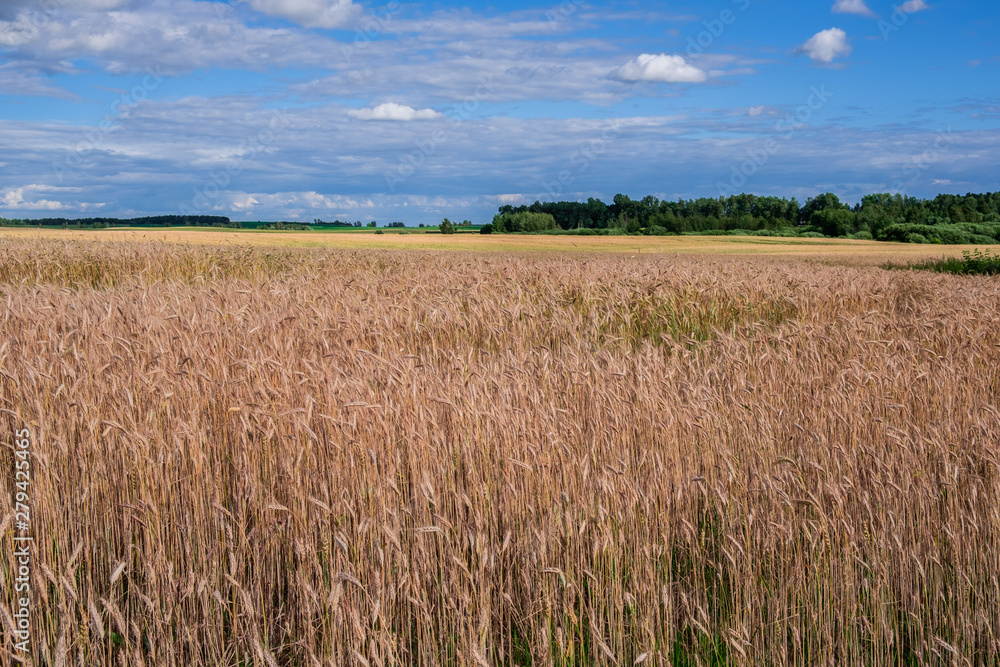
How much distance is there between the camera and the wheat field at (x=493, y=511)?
2.24 meters

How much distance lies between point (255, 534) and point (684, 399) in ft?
9.27

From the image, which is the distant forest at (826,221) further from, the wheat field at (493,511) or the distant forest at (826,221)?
the wheat field at (493,511)

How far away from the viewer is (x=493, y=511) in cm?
269

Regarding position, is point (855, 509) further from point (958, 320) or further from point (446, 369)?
point (958, 320)

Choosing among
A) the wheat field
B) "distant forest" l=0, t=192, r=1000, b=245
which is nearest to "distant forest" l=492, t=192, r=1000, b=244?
"distant forest" l=0, t=192, r=1000, b=245

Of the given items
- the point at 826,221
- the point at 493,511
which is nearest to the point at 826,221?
the point at 826,221

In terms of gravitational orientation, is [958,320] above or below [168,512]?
above

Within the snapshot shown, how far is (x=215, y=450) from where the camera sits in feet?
10.8

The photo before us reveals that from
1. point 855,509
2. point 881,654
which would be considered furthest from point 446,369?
point 881,654

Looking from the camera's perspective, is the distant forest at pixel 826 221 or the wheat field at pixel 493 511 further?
the distant forest at pixel 826 221

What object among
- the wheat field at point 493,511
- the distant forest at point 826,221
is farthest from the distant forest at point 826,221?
the wheat field at point 493,511

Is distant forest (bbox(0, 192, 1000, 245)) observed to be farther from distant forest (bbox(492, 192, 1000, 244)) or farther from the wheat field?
the wheat field

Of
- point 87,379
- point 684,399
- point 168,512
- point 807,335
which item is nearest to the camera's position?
point 168,512

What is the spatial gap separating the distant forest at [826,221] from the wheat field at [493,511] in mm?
54079
